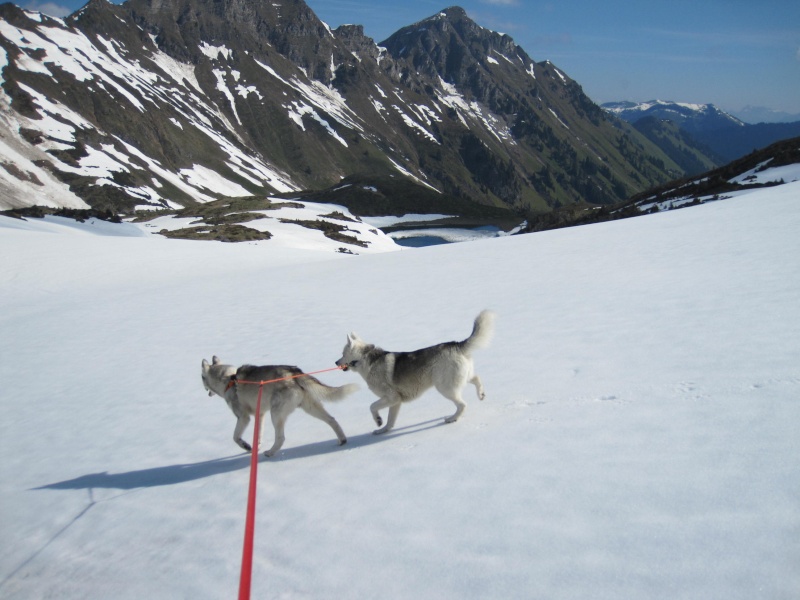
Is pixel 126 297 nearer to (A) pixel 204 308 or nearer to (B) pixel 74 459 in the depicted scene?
(A) pixel 204 308

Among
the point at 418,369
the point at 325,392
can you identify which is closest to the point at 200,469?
the point at 325,392

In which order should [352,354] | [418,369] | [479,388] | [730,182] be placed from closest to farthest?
[418,369], [352,354], [479,388], [730,182]

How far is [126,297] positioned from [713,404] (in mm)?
22216

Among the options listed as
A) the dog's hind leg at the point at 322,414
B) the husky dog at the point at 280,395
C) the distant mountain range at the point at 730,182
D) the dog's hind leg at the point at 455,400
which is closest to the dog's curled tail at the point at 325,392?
the husky dog at the point at 280,395

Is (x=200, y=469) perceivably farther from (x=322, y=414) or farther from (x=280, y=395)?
(x=322, y=414)

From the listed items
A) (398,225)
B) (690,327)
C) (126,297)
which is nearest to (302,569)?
(690,327)

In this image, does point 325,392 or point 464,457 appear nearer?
→ point 464,457

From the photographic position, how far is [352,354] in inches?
320

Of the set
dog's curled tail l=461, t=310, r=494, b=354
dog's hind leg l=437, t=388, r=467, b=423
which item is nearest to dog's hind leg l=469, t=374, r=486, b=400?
dog's hind leg l=437, t=388, r=467, b=423

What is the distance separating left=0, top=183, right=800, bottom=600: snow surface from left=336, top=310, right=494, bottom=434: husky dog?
572 millimetres

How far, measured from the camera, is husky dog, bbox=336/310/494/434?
7.49 metres

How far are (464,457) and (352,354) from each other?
2.49m

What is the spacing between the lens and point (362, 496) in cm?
602

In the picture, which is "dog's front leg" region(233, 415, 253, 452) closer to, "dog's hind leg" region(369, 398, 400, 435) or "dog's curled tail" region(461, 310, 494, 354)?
"dog's hind leg" region(369, 398, 400, 435)
